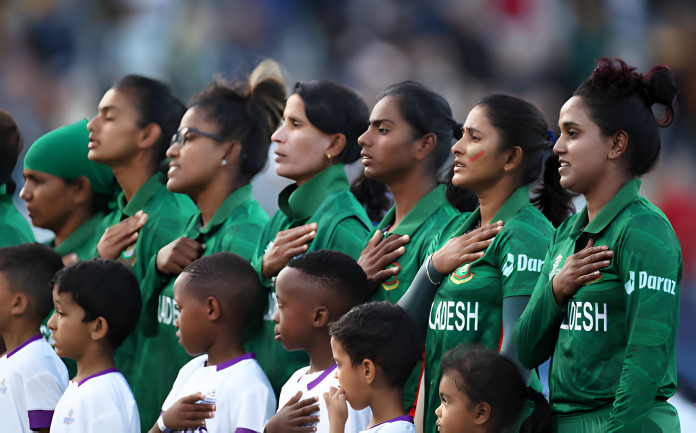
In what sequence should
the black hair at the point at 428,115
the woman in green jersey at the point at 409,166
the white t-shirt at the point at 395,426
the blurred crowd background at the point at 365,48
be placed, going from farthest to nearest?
the blurred crowd background at the point at 365,48
the black hair at the point at 428,115
the woman in green jersey at the point at 409,166
the white t-shirt at the point at 395,426

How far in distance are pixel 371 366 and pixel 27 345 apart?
1.77 meters

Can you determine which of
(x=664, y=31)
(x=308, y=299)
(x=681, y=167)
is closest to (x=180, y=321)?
(x=308, y=299)

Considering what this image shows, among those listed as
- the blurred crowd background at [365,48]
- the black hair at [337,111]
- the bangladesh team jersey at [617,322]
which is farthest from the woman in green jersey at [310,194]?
the blurred crowd background at [365,48]

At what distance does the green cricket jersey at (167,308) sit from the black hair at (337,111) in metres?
0.49

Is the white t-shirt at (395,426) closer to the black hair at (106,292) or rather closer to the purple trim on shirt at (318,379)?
→ the purple trim on shirt at (318,379)

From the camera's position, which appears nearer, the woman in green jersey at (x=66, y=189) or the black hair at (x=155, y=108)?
the black hair at (x=155, y=108)

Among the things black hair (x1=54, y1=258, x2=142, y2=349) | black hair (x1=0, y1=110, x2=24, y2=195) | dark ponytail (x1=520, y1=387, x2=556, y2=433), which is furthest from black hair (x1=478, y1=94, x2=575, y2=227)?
black hair (x1=0, y1=110, x2=24, y2=195)

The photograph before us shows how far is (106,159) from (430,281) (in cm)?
189

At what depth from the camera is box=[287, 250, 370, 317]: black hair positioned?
347cm

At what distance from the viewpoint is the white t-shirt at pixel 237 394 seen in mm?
3494

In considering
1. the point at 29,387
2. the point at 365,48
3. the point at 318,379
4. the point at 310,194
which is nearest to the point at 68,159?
the point at 29,387

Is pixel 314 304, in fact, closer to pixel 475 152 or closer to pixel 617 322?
pixel 475 152

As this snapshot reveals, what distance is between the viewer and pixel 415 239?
3748 mm

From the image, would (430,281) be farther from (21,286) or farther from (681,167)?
(681,167)
